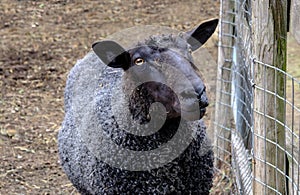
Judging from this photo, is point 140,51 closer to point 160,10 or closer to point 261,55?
point 261,55

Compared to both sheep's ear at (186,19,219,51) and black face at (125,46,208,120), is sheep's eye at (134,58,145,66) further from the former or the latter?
sheep's ear at (186,19,219,51)

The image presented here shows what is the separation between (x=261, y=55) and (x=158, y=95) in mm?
655

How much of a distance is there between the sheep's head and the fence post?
1.41 ft

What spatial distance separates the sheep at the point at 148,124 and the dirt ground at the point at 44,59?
177 centimetres

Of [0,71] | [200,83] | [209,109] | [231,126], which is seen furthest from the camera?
[0,71]

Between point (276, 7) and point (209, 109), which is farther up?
point (276, 7)

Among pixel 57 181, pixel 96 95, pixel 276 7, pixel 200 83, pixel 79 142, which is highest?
pixel 276 7

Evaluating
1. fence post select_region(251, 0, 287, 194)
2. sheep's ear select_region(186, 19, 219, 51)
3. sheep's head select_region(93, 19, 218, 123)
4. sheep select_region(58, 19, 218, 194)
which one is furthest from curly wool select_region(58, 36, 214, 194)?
sheep's ear select_region(186, 19, 219, 51)

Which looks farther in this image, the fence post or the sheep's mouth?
the fence post

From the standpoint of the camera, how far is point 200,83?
11.1 feet

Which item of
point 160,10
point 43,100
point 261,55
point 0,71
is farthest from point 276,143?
point 160,10

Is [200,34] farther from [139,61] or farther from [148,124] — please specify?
[148,124]

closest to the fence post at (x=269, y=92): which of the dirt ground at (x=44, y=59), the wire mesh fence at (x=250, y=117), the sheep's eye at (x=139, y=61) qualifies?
the wire mesh fence at (x=250, y=117)

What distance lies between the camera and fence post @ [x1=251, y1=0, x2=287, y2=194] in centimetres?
360
